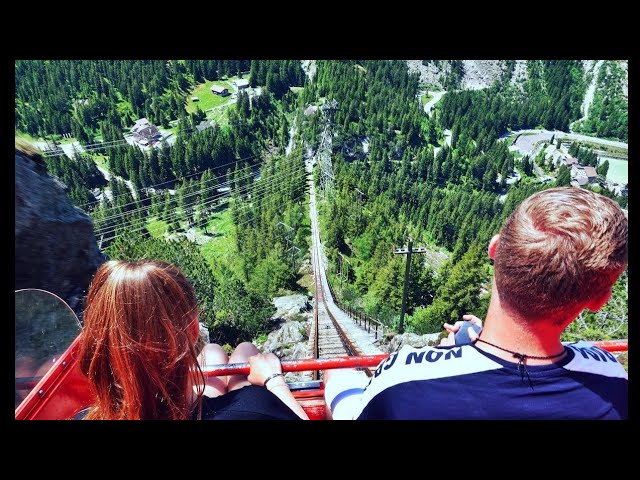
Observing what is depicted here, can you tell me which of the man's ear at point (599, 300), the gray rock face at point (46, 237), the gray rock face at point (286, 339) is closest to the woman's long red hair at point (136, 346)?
the man's ear at point (599, 300)

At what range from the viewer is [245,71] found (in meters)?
22.3

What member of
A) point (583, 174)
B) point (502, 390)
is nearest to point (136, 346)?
point (502, 390)

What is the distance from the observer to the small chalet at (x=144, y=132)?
1897 cm

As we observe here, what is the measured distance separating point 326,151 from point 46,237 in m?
18.5

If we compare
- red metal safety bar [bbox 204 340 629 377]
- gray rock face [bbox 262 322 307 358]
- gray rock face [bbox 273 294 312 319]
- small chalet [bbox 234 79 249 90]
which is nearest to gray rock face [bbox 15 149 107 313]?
red metal safety bar [bbox 204 340 629 377]

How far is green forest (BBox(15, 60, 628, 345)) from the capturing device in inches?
566

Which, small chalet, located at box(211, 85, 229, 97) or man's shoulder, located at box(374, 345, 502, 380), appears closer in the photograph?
man's shoulder, located at box(374, 345, 502, 380)

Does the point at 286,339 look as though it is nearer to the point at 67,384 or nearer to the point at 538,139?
the point at 67,384

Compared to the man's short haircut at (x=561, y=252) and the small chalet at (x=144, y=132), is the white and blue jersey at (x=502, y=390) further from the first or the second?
the small chalet at (x=144, y=132)

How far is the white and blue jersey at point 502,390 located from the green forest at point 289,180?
1180 centimetres

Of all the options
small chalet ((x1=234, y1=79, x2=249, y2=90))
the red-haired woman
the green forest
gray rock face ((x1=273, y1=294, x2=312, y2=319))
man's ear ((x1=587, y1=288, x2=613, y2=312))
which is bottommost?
gray rock face ((x1=273, y1=294, x2=312, y2=319))

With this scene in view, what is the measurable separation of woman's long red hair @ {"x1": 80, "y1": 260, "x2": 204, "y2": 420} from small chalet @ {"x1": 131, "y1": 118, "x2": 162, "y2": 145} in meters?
20.9

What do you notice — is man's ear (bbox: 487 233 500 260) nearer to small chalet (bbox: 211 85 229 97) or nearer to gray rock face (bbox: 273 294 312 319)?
gray rock face (bbox: 273 294 312 319)

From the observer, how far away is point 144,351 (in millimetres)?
641
